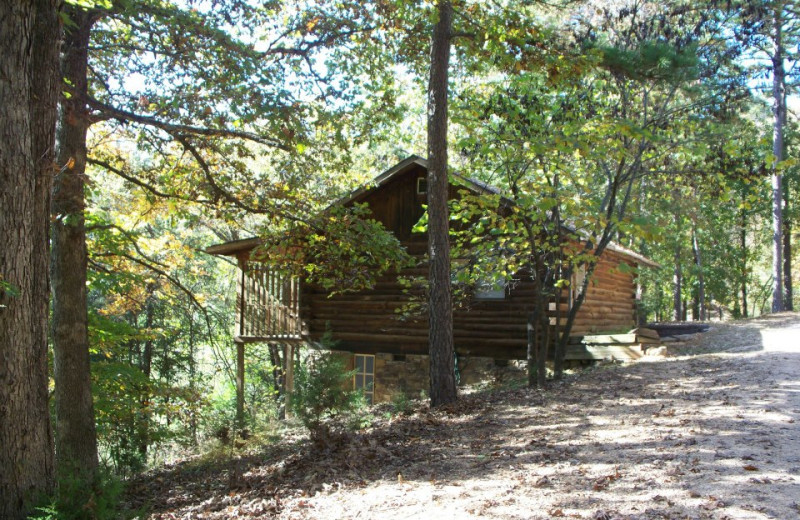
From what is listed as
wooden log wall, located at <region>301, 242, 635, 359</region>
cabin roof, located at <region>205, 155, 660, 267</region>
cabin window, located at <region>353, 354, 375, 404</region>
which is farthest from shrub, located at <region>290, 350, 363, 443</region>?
cabin window, located at <region>353, 354, 375, 404</region>

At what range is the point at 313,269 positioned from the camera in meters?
11.4

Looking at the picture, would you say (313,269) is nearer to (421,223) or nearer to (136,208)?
(421,223)

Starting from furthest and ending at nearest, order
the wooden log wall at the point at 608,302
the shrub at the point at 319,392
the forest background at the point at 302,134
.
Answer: the wooden log wall at the point at 608,302 < the shrub at the point at 319,392 < the forest background at the point at 302,134

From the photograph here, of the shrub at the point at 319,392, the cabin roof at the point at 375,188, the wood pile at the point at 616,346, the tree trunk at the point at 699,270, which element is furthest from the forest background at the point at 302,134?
the tree trunk at the point at 699,270

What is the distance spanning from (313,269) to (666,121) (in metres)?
6.67

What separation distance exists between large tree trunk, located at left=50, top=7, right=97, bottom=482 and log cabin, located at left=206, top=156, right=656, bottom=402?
567 centimetres

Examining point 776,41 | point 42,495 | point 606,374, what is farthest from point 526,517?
point 776,41

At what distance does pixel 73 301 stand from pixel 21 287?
4.40 metres

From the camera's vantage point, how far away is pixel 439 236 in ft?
33.2

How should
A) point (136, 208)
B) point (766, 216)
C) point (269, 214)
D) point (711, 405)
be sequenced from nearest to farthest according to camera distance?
point (711, 405) < point (269, 214) < point (136, 208) < point (766, 216)

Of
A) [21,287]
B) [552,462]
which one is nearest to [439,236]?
[552,462]

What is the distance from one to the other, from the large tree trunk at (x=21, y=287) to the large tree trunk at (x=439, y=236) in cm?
585

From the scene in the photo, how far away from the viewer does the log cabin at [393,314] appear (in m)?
15.7

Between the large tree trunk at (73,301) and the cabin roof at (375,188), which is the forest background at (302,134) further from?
the cabin roof at (375,188)
